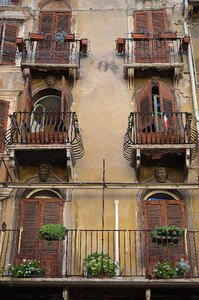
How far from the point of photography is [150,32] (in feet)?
62.8

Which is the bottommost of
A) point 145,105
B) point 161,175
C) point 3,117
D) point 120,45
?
point 161,175

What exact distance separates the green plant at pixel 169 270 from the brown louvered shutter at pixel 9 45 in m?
8.50

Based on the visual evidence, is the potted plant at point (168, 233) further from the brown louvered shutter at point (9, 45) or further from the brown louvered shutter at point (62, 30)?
the brown louvered shutter at point (9, 45)

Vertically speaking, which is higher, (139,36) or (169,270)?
(139,36)

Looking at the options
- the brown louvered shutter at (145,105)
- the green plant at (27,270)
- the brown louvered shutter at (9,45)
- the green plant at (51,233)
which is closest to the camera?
the green plant at (27,270)

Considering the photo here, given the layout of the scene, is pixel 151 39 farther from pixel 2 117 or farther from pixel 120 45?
pixel 2 117

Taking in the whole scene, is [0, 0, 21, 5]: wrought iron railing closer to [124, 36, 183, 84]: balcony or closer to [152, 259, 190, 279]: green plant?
[124, 36, 183, 84]: balcony

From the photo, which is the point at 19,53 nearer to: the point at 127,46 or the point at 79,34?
the point at 79,34

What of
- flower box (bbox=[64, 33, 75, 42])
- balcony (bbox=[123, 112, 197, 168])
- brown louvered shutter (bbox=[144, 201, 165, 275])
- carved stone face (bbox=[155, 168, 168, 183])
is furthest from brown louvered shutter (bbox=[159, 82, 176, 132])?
flower box (bbox=[64, 33, 75, 42])

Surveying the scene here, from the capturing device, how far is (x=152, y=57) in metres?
18.2

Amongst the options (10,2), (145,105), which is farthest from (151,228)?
(10,2)

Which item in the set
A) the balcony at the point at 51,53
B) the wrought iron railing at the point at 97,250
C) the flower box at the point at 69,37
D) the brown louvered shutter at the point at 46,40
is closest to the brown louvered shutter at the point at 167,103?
the balcony at the point at 51,53

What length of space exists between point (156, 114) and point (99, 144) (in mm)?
1816

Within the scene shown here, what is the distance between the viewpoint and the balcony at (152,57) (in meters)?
17.7
